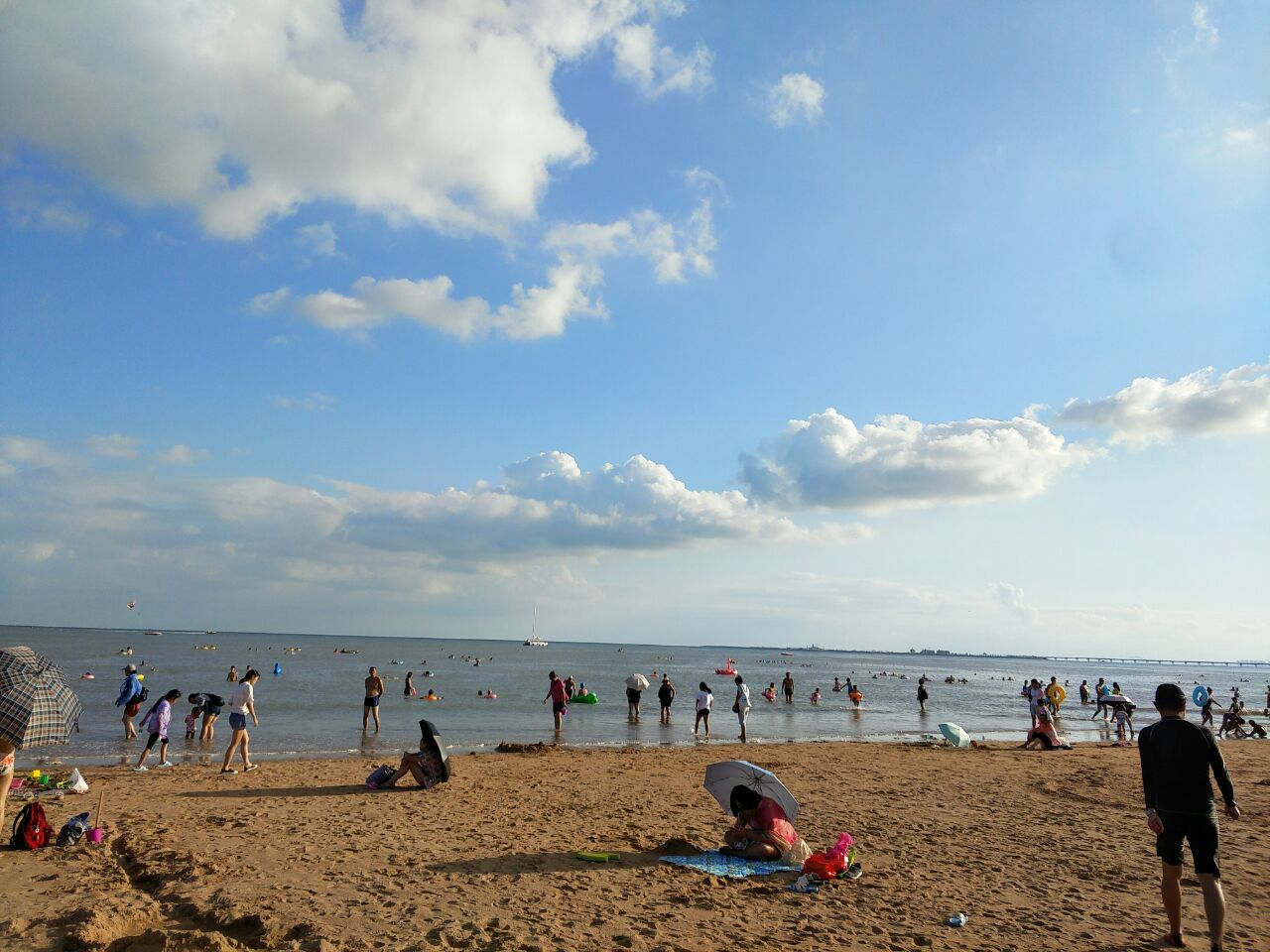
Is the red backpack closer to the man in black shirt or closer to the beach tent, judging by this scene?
the beach tent

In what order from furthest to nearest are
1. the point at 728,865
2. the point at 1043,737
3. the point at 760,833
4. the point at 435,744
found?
the point at 1043,737, the point at 435,744, the point at 760,833, the point at 728,865

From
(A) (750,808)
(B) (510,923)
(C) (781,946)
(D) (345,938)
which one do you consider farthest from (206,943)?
(A) (750,808)

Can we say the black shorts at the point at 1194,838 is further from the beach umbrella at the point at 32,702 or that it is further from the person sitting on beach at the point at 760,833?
the beach umbrella at the point at 32,702

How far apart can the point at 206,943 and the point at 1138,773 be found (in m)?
16.0

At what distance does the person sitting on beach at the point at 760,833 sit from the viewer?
7.70m

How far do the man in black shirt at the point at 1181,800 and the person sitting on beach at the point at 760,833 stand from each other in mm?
3209

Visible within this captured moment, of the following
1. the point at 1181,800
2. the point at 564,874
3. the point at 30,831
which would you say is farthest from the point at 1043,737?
the point at 30,831

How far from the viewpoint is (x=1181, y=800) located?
5609mm

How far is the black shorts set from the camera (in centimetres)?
550

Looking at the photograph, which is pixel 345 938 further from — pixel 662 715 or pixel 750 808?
pixel 662 715

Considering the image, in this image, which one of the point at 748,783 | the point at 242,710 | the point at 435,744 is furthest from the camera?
the point at 242,710

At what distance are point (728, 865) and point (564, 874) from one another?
1.68m

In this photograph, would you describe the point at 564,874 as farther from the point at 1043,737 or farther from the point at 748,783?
the point at 1043,737

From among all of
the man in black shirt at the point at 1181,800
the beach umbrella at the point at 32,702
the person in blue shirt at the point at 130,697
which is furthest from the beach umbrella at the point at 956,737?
the person in blue shirt at the point at 130,697
